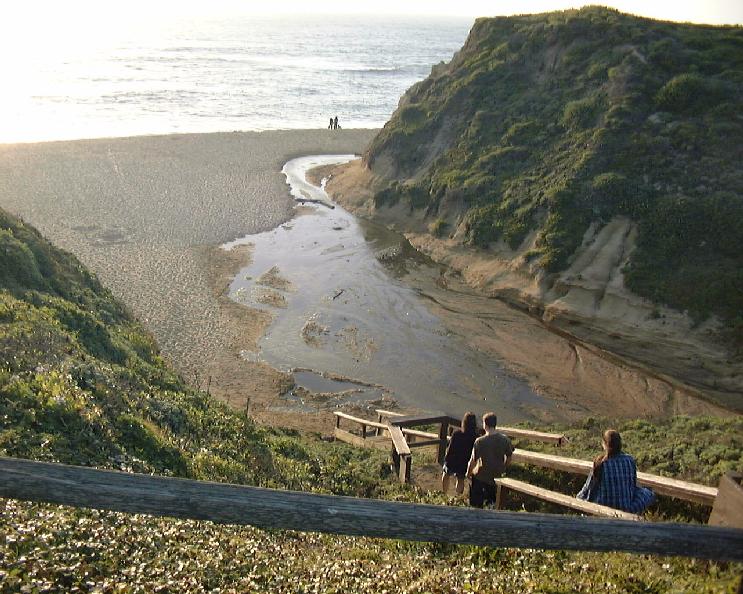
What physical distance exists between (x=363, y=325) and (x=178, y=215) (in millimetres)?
14408

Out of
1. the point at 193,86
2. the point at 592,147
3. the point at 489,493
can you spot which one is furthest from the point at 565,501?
the point at 193,86

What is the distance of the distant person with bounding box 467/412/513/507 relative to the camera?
8836 millimetres

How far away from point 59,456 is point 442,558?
439cm

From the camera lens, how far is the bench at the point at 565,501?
22.5 feet

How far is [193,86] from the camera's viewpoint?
247 ft

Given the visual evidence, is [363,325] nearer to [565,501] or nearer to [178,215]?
[178,215]

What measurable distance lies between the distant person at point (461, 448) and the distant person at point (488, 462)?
0.72 m

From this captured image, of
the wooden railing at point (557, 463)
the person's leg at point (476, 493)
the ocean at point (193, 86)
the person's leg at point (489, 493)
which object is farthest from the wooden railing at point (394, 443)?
the ocean at point (193, 86)

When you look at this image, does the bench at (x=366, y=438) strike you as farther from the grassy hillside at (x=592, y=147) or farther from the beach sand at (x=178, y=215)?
the grassy hillside at (x=592, y=147)

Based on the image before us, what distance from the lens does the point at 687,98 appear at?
2547 cm

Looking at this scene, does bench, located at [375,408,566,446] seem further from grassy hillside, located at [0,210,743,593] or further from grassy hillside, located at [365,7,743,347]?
grassy hillside, located at [365,7,743,347]


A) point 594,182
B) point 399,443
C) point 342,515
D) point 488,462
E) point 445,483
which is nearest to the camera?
point 342,515

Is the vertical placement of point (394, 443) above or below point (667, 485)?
below

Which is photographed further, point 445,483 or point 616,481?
point 445,483
